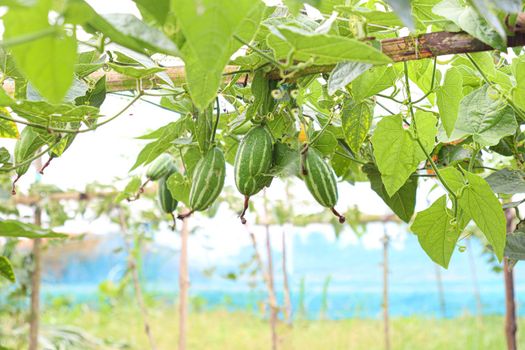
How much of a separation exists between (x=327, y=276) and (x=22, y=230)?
420 cm

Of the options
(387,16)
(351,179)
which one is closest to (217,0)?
(387,16)

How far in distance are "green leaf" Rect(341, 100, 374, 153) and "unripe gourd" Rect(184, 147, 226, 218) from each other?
117 millimetres

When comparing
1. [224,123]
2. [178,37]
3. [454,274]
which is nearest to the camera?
[178,37]

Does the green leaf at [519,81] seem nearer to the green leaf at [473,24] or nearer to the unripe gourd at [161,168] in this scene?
the green leaf at [473,24]

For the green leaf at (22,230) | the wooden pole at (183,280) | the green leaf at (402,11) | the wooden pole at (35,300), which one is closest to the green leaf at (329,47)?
the green leaf at (402,11)

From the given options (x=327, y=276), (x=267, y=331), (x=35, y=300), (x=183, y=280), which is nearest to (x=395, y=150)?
(x=183, y=280)

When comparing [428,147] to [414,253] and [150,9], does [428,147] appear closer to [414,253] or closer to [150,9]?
[150,9]

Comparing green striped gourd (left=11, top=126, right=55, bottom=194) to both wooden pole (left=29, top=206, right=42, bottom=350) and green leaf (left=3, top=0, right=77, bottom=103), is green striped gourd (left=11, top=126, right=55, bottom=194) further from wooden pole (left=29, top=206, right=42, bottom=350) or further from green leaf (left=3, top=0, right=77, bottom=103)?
wooden pole (left=29, top=206, right=42, bottom=350)

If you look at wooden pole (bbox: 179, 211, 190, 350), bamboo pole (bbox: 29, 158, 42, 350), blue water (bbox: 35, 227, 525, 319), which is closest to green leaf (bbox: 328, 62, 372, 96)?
wooden pole (bbox: 179, 211, 190, 350)

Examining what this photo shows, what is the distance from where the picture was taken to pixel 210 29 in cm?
22

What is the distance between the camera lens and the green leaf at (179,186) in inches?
25.4

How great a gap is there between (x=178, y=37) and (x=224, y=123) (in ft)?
1.08

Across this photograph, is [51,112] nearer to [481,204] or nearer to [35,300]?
[481,204]

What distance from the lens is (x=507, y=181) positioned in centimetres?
59
